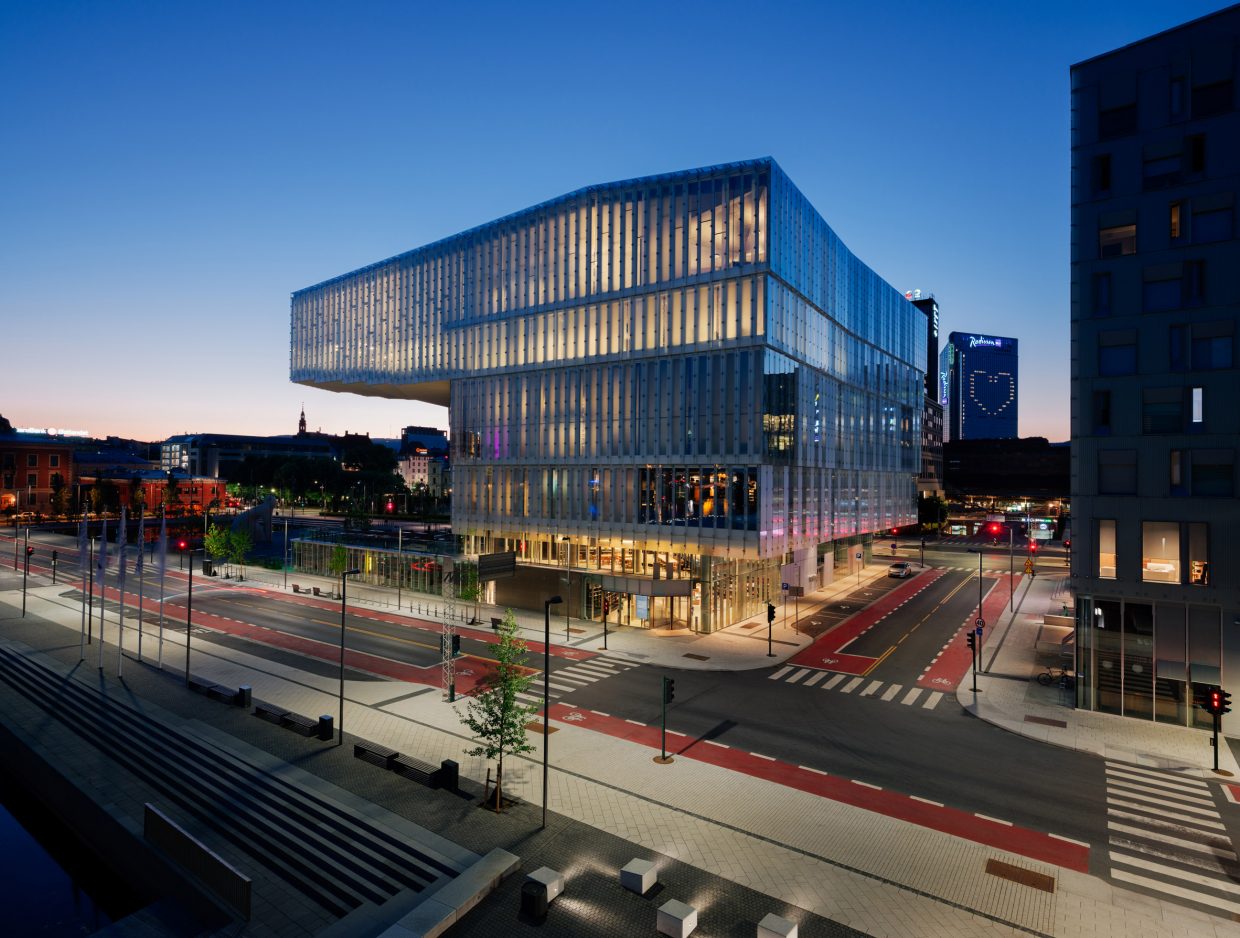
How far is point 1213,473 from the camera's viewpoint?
28.4m

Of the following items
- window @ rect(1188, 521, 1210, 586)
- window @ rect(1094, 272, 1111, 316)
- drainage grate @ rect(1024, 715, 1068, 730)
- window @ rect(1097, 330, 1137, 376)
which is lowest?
drainage grate @ rect(1024, 715, 1068, 730)

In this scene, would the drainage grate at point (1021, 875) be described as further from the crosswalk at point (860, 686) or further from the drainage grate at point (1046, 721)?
the crosswalk at point (860, 686)

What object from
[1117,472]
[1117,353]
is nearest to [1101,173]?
[1117,353]

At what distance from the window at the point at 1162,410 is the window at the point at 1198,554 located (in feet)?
14.4

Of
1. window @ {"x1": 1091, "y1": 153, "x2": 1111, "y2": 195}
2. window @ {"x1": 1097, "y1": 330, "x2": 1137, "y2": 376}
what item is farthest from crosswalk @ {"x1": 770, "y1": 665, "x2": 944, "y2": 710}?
window @ {"x1": 1091, "y1": 153, "x2": 1111, "y2": 195}

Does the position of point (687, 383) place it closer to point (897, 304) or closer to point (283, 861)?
point (283, 861)

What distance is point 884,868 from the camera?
17.7 m

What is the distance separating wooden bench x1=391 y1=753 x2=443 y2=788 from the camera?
72.2 feet

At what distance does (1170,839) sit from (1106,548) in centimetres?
1483

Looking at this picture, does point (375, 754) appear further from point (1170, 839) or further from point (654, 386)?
point (654, 386)

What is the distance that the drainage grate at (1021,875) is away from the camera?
668 inches

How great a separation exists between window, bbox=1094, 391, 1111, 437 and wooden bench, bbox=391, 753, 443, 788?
32.4 meters

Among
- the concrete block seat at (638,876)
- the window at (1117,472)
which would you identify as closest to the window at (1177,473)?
the window at (1117,472)

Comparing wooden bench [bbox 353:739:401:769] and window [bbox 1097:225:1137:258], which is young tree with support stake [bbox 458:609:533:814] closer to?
wooden bench [bbox 353:739:401:769]
